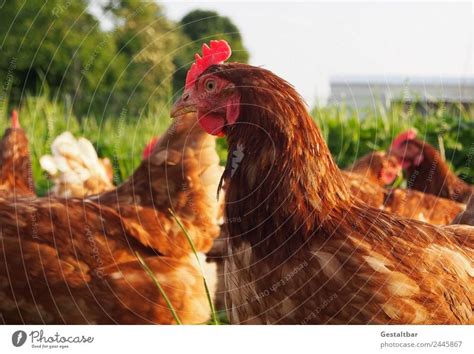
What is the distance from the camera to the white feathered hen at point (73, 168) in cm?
334

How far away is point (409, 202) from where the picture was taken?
301 centimetres

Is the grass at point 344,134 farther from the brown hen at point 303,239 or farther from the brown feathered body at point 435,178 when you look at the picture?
the brown hen at point 303,239

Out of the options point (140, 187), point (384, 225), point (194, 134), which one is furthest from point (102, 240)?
point (384, 225)

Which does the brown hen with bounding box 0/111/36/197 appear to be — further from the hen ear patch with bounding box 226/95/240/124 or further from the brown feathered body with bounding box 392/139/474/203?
the brown feathered body with bounding box 392/139/474/203

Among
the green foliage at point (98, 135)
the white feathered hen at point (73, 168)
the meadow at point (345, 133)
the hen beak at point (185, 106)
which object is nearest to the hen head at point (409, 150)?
the meadow at point (345, 133)

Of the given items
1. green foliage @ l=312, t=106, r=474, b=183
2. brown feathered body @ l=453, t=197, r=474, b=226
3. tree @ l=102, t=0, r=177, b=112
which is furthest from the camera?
green foliage @ l=312, t=106, r=474, b=183

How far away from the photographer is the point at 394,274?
1492 millimetres

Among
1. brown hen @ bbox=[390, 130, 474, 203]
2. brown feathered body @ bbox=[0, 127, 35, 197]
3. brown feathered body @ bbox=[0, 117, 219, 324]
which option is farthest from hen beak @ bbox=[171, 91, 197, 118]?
brown hen @ bbox=[390, 130, 474, 203]

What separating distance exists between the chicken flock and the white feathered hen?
993 mm

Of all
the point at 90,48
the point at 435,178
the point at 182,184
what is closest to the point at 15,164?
the point at 182,184

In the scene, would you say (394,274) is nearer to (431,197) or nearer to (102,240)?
(102,240)

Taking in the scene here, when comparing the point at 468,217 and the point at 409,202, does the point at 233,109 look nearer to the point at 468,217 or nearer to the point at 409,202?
the point at 468,217

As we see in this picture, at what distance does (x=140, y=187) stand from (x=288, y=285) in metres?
1.28

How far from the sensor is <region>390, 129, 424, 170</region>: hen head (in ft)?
11.9
